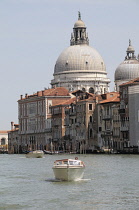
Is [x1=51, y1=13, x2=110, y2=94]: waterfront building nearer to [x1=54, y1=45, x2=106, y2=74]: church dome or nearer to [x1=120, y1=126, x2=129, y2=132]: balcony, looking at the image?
[x1=54, y1=45, x2=106, y2=74]: church dome

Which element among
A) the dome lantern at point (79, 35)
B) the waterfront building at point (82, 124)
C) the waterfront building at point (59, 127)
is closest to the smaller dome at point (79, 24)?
the dome lantern at point (79, 35)

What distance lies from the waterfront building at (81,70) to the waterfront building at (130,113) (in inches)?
1534

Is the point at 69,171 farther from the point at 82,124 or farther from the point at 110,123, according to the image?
the point at 82,124

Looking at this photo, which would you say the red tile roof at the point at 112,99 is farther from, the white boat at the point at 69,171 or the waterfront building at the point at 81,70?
the white boat at the point at 69,171

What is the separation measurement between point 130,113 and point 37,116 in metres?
40.3

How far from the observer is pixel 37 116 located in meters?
127

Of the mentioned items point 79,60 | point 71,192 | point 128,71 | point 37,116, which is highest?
point 79,60

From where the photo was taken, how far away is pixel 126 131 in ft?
299

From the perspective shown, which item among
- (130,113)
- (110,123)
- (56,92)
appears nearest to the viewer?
(130,113)

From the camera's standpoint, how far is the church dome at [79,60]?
429 feet

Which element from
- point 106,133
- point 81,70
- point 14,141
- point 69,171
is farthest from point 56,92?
point 69,171

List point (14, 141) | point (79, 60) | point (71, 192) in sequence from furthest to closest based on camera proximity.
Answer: point (14, 141), point (79, 60), point (71, 192)

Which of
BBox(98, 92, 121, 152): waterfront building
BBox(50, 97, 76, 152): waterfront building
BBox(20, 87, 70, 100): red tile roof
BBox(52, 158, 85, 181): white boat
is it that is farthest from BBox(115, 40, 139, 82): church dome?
BBox(52, 158, 85, 181): white boat

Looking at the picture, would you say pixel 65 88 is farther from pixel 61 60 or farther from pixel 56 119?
pixel 56 119
